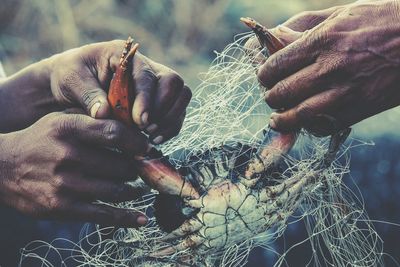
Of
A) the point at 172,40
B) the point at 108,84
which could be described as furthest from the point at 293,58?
the point at 172,40

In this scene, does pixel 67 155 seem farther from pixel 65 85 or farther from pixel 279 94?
pixel 279 94

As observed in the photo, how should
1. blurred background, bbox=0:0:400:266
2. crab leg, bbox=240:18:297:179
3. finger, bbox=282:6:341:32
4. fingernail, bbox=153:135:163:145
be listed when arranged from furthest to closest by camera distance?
blurred background, bbox=0:0:400:266 < finger, bbox=282:6:341:32 < fingernail, bbox=153:135:163:145 < crab leg, bbox=240:18:297:179

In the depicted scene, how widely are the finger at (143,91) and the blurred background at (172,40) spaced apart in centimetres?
140

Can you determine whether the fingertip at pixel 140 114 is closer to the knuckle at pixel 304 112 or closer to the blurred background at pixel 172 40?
the knuckle at pixel 304 112

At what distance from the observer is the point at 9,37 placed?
4.32 m

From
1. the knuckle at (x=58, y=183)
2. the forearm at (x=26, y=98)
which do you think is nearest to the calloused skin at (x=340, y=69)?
the knuckle at (x=58, y=183)

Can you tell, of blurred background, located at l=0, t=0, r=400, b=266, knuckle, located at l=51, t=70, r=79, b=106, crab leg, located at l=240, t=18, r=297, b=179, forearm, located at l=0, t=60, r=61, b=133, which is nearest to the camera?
crab leg, located at l=240, t=18, r=297, b=179

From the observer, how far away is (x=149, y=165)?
160 cm

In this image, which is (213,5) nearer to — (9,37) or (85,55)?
(9,37)

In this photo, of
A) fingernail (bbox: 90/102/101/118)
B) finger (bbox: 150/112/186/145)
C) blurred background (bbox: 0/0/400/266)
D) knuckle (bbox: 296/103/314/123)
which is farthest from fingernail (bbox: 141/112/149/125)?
blurred background (bbox: 0/0/400/266)

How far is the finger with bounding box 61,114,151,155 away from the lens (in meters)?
1.54

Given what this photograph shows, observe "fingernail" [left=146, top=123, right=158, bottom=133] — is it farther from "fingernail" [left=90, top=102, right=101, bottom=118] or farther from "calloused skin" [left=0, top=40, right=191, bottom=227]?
"fingernail" [left=90, top=102, right=101, bottom=118]

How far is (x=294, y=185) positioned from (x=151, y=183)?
364 millimetres

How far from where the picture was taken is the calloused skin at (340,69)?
1519 millimetres
